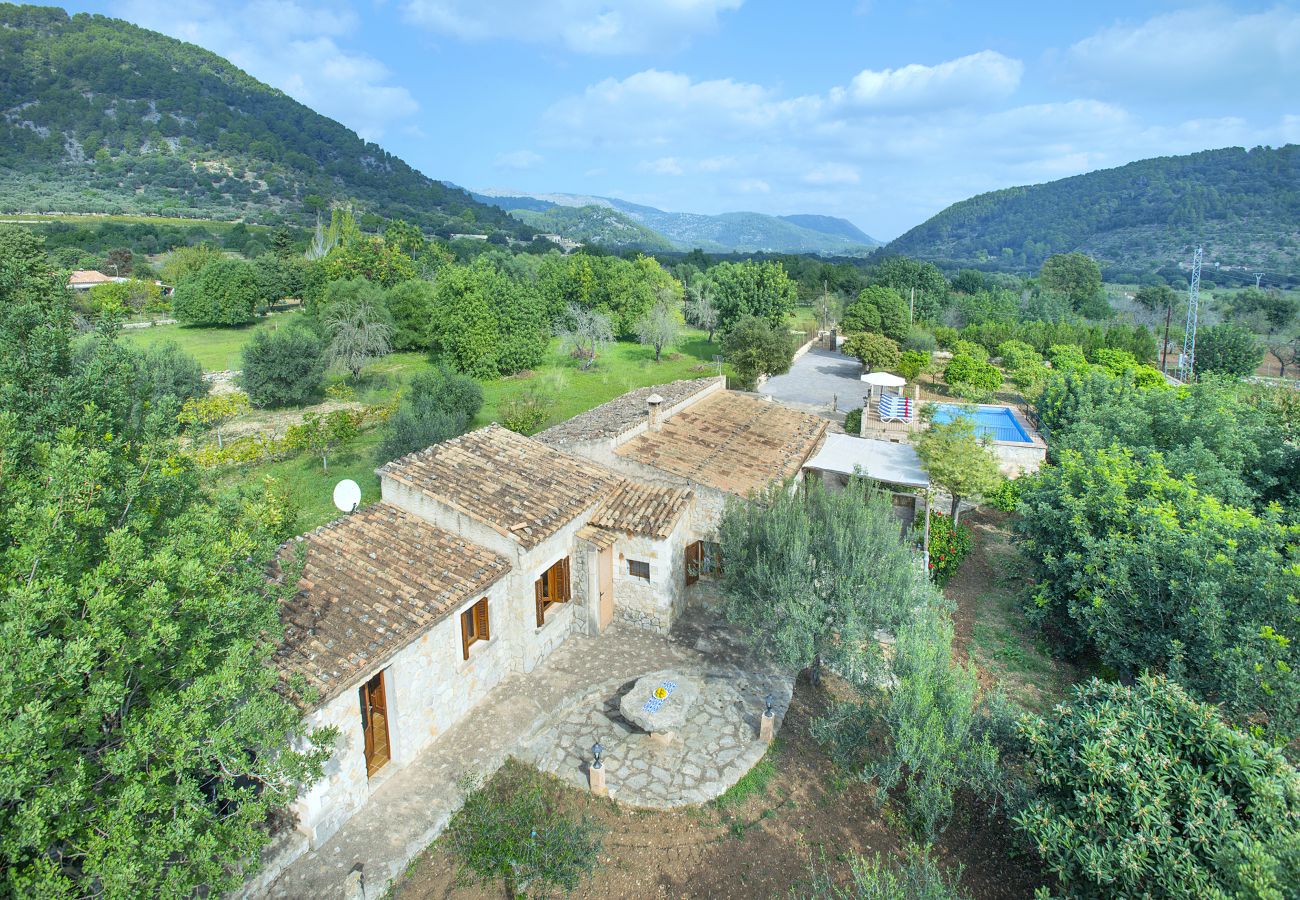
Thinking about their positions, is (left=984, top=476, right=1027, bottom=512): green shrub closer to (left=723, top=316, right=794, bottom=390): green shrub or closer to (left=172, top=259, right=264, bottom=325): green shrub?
(left=723, top=316, right=794, bottom=390): green shrub

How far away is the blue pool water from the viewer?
2682 centimetres

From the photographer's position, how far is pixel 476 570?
1237 cm

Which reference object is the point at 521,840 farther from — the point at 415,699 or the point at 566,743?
the point at 415,699

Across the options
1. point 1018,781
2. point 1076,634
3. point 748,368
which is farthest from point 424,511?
point 748,368

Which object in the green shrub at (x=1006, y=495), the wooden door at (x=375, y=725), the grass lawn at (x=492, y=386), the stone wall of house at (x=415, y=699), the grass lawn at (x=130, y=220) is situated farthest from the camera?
the grass lawn at (x=130, y=220)

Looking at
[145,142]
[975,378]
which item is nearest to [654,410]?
[975,378]

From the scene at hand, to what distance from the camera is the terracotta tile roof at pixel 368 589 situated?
9680 mm

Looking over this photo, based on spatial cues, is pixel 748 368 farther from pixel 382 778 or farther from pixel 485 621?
pixel 382 778

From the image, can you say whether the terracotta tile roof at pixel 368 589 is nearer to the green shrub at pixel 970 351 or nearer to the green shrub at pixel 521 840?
the green shrub at pixel 521 840

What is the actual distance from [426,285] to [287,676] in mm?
54464

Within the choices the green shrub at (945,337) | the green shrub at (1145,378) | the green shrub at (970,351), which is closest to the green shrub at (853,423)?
the green shrub at (1145,378)

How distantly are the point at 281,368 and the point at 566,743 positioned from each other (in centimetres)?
3386

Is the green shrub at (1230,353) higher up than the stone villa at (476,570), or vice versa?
the green shrub at (1230,353)

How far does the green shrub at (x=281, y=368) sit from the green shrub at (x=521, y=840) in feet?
112
